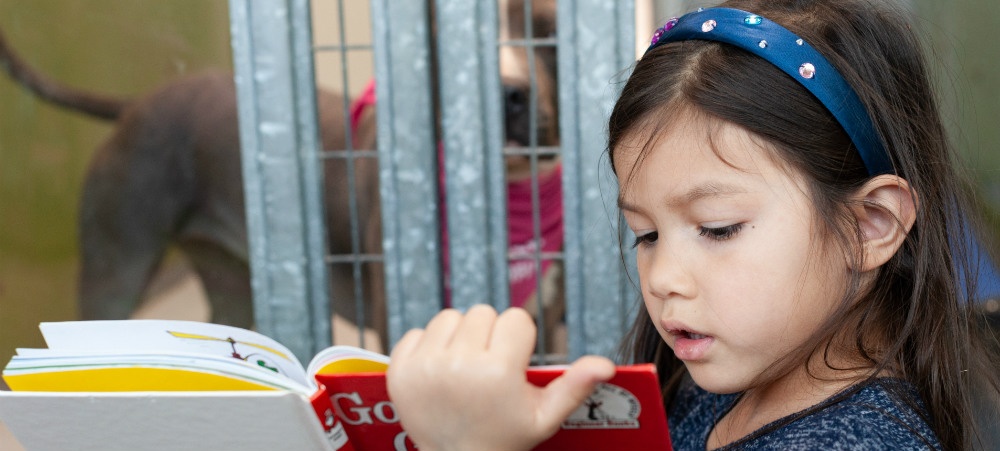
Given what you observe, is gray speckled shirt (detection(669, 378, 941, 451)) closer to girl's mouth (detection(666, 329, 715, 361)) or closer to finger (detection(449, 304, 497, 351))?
girl's mouth (detection(666, 329, 715, 361))

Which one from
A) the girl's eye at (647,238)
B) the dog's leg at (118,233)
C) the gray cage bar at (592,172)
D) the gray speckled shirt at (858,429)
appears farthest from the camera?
the dog's leg at (118,233)

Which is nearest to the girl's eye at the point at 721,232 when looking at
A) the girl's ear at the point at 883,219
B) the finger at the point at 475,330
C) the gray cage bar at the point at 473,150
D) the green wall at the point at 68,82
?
the girl's ear at the point at 883,219

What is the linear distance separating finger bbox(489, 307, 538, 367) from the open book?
0.02 meters

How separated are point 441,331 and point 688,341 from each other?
282mm

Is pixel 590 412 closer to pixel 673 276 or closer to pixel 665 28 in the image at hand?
pixel 673 276

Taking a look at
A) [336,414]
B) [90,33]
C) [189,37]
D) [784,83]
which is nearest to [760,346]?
[784,83]

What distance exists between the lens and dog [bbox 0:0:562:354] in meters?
1.31

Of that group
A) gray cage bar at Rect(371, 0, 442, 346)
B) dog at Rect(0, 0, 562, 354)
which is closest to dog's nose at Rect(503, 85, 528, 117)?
dog at Rect(0, 0, 562, 354)

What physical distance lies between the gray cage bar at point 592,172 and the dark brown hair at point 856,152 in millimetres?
381

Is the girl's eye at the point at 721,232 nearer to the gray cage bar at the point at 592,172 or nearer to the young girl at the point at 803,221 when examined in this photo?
the young girl at the point at 803,221

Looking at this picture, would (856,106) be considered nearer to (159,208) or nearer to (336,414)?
(336,414)

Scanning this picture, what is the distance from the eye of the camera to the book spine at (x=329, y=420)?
58 centimetres

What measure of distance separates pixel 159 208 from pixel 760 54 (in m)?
1.01

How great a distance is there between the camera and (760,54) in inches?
29.7
